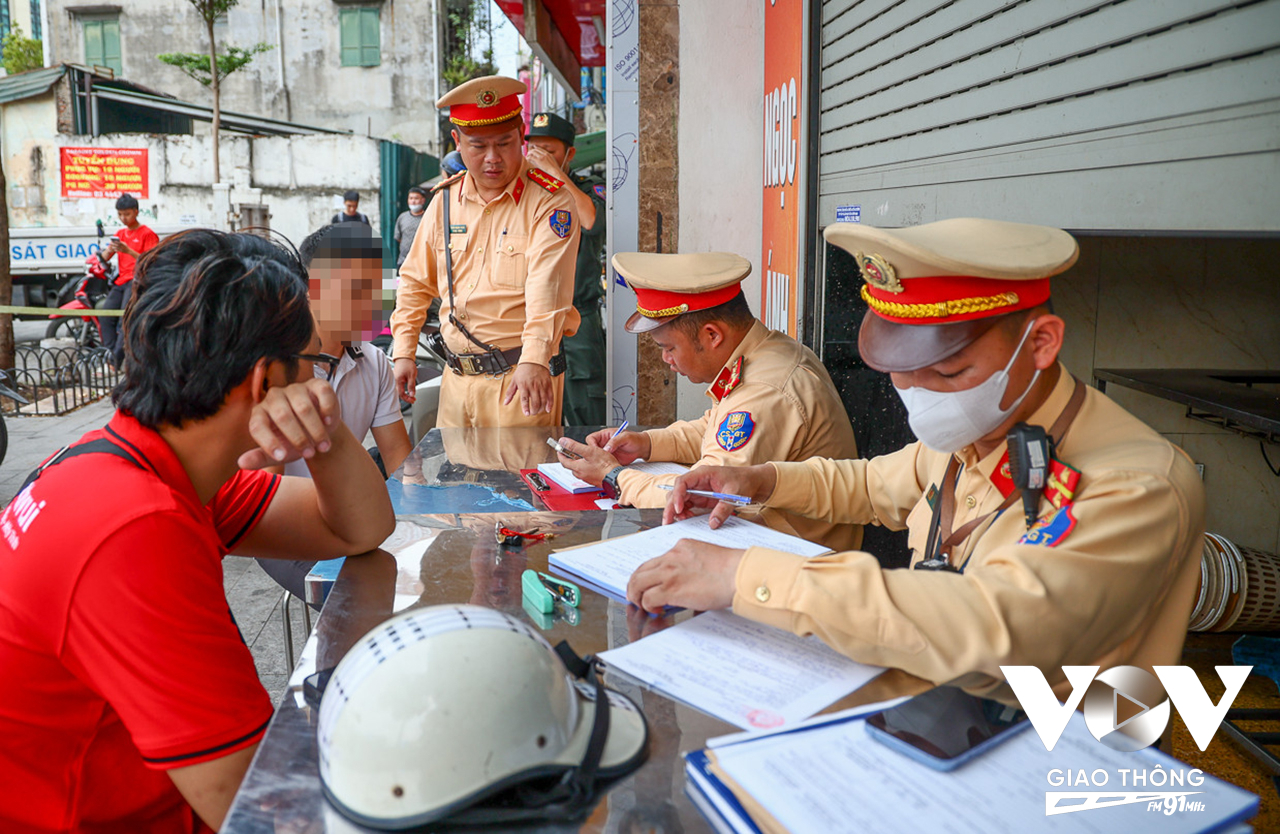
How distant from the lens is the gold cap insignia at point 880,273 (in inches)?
53.4

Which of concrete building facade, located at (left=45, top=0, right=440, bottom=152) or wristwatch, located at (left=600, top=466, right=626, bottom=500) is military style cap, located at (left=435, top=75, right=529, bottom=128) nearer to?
wristwatch, located at (left=600, top=466, right=626, bottom=500)

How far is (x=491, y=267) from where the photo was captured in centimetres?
388

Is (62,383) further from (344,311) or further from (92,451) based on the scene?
(92,451)

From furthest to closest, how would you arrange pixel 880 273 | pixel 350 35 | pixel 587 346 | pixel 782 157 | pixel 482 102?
pixel 350 35 → pixel 587 346 → pixel 782 157 → pixel 482 102 → pixel 880 273

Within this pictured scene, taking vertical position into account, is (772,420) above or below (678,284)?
below

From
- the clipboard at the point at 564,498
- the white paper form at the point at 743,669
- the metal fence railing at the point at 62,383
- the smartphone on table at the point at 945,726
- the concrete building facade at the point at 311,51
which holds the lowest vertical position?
the metal fence railing at the point at 62,383

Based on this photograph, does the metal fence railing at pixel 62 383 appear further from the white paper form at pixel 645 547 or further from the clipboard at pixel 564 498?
the white paper form at pixel 645 547

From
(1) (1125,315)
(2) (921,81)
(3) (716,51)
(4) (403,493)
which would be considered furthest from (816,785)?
(3) (716,51)

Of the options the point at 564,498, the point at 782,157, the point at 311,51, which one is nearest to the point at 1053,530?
the point at 564,498

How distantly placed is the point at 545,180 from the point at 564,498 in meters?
2.01

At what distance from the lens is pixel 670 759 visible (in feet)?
3.59

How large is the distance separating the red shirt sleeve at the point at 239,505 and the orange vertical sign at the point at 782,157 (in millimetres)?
2682

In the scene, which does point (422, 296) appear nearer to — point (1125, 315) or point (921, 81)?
point (921, 81)

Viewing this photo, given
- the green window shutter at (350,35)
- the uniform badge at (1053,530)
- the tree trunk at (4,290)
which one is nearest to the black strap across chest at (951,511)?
the uniform badge at (1053,530)
